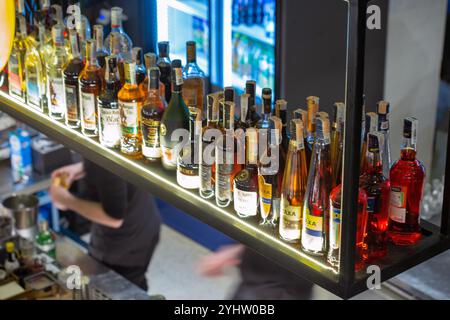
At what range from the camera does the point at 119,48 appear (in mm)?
2168

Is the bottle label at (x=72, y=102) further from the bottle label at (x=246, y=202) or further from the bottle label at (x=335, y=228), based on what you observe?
the bottle label at (x=335, y=228)

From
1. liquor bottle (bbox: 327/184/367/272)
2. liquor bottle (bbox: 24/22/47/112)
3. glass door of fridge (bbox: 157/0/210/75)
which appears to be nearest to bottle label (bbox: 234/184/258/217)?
liquor bottle (bbox: 327/184/367/272)

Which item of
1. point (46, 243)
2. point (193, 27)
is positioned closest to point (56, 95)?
point (46, 243)

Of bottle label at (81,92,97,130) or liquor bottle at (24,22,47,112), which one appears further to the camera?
liquor bottle at (24,22,47,112)

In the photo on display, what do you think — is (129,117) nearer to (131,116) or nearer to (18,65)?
(131,116)

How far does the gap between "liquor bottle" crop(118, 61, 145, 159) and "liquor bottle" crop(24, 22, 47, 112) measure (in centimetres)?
45

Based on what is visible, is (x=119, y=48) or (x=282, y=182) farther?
(x=119, y=48)

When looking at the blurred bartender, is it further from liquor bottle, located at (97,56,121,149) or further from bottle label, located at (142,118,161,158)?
bottle label, located at (142,118,161,158)

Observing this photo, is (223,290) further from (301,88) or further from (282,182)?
(282,182)

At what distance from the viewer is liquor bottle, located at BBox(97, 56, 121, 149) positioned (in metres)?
2.09

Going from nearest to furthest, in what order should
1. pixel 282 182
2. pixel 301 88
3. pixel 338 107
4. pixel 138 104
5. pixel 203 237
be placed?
1. pixel 338 107
2. pixel 282 182
3. pixel 138 104
4. pixel 301 88
5. pixel 203 237

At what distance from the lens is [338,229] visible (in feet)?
Answer: 5.06

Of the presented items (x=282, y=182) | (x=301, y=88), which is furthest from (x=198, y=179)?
(x=301, y=88)
